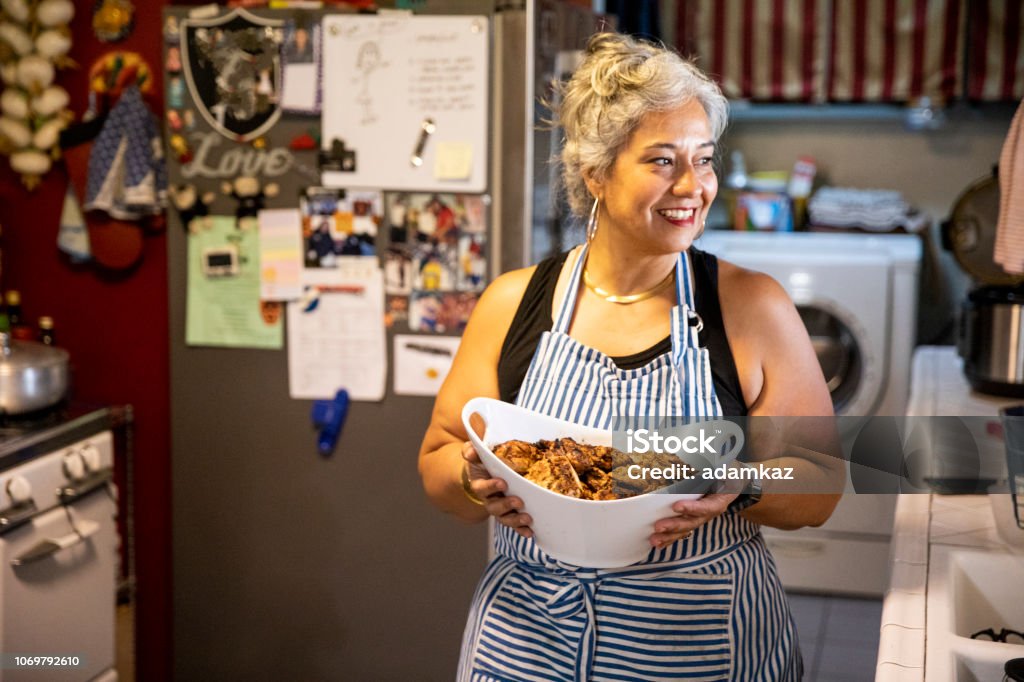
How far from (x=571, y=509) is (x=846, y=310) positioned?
267cm

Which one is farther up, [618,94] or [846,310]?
[618,94]

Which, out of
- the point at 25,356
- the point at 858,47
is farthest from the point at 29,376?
the point at 858,47

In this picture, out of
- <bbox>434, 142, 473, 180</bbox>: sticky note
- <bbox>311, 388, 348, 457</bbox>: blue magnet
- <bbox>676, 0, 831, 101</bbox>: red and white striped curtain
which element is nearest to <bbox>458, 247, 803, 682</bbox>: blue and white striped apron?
<bbox>434, 142, 473, 180</bbox>: sticky note

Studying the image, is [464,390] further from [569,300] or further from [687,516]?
[687,516]

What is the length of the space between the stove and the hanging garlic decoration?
2.43 feet

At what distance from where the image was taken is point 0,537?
7.59ft

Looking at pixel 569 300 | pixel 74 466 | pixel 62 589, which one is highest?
pixel 569 300

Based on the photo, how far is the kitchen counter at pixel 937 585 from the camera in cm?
136

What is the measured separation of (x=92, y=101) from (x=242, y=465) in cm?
103

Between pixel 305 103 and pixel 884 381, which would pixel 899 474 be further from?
pixel 884 381

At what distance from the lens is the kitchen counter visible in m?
1.36

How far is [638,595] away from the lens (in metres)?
1.54

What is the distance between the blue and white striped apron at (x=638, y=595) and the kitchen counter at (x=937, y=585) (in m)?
0.18

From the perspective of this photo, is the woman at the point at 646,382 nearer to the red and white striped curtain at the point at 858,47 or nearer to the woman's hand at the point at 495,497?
the woman's hand at the point at 495,497
